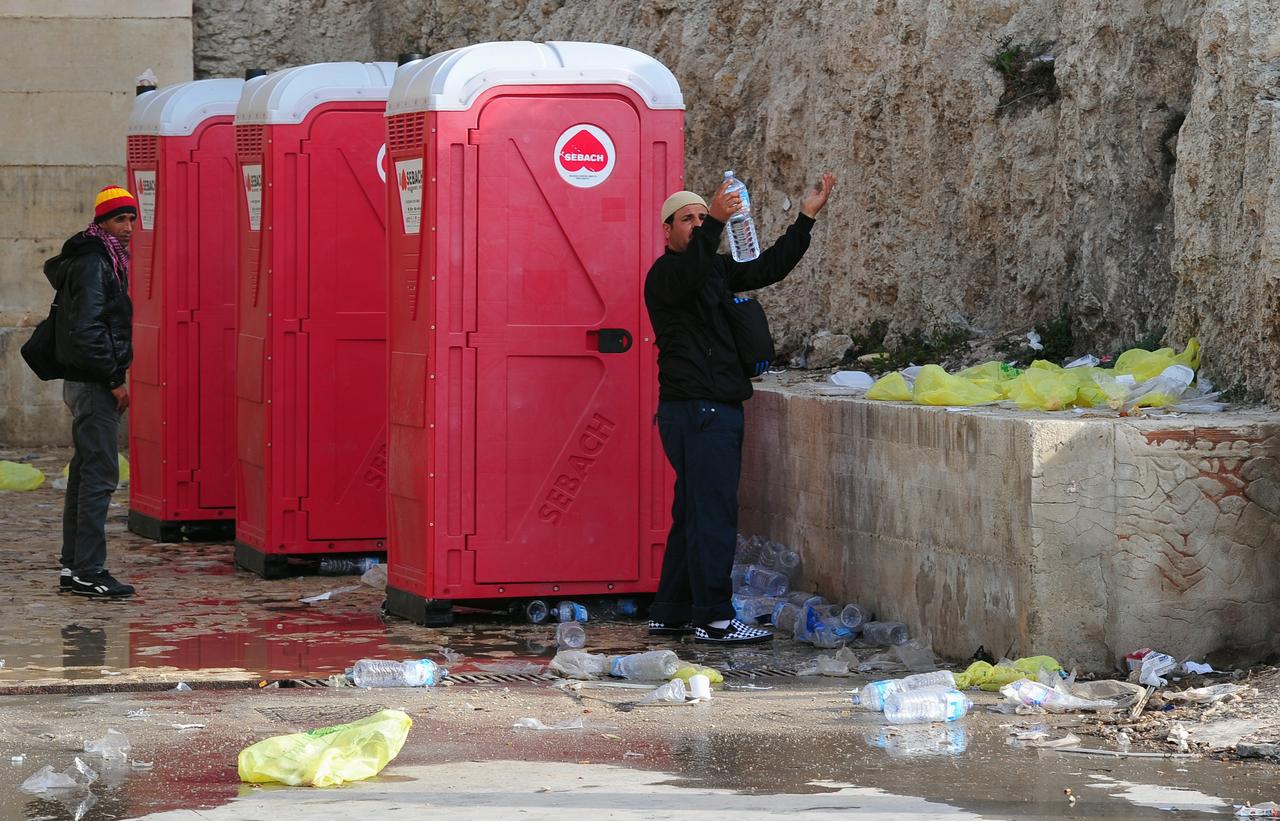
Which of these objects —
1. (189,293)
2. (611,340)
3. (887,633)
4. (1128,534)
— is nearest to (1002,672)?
(1128,534)

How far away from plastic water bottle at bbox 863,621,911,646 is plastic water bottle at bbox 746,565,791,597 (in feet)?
2.75

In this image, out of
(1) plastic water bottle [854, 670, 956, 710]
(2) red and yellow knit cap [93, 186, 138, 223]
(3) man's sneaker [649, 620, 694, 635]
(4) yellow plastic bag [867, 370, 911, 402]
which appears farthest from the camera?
(2) red and yellow knit cap [93, 186, 138, 223]

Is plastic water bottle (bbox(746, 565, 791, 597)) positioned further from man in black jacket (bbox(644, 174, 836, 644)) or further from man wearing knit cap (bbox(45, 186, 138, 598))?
man wearing knit cap (bbox(45, 186, 138, 598))

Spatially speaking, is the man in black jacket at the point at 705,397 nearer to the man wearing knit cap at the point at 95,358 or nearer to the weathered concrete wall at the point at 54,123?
the man wearing knit cap at the point at 95,358

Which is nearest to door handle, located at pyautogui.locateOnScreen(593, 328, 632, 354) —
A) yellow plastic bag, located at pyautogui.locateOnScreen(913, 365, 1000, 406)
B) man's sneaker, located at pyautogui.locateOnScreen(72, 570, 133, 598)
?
yellow plastic bag, located at pyautogui.locateOnScreen(913, 365, 1000, 406)

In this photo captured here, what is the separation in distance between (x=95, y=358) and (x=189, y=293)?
2.34 metres

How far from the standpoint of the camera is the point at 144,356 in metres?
11.2

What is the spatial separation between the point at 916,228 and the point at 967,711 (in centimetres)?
443

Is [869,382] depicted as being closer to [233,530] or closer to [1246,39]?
[1246,39]

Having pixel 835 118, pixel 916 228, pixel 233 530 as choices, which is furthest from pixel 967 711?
pixel 233 530

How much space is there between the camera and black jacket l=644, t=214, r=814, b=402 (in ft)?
24.4

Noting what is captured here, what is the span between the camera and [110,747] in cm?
555

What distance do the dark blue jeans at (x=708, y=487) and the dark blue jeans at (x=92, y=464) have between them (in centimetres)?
286

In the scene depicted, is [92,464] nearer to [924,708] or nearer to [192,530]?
[192,530]
